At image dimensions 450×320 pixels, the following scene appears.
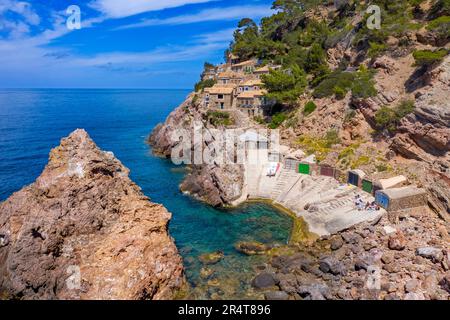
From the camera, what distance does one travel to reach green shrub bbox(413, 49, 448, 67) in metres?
36.7

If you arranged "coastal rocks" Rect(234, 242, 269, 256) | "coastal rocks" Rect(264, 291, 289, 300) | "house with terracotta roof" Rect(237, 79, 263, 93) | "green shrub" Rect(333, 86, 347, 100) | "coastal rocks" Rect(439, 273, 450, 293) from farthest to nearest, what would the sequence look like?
"house with terracotta roof" Rect(237, 79, 263, 93) < "green shrub" Rect(333, 86, 347, 100) < "coastal rocks" Rect(234, 242, 269, 256) < "coastal rocks" Rect(264, 291, 289, 300) < "coastal rocks" Rect(439, 273, 450, 293)

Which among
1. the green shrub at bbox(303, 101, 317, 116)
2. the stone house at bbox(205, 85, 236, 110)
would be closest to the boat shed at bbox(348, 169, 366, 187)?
the green shrub at bbox(303, 101, 317, 116)

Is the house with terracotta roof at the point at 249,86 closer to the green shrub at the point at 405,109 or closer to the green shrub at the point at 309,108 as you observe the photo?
the green shrub at the point at 309,108

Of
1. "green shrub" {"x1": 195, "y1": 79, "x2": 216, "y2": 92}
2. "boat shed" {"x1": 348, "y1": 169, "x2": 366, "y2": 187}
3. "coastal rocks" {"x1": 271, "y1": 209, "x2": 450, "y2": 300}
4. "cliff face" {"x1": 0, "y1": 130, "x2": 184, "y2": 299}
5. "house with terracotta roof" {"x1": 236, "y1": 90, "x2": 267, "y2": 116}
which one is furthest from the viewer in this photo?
"green shrub" {"x1": 195, "y1": 79, "x2": 216, "y2": 92}

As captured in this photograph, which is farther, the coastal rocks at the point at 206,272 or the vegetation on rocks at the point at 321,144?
the vegetation on rocks at the point at 321,144

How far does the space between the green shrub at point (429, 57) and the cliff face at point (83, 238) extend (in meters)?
34.3

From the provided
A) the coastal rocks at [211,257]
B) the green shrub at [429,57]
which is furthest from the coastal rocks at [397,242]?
the green shrub at [429,57]

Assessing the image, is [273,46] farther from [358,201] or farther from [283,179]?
[358,201]

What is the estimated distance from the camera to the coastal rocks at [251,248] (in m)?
26.5

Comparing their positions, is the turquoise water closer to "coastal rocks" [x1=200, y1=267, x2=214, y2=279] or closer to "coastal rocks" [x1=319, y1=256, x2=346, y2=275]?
"coastal rocks" [x1=200, y1=267, x2=214, y2=279]

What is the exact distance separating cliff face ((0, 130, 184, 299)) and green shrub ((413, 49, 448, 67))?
113 ft

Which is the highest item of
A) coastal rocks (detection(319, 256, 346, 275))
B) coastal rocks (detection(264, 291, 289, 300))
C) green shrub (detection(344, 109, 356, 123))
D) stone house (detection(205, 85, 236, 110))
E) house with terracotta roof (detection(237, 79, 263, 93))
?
house with terracotta roof (detection(237, 79, 263, 93))

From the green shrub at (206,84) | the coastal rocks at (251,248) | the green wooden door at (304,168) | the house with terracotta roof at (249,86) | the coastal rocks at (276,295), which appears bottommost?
the coastal rocks at (276,295)
